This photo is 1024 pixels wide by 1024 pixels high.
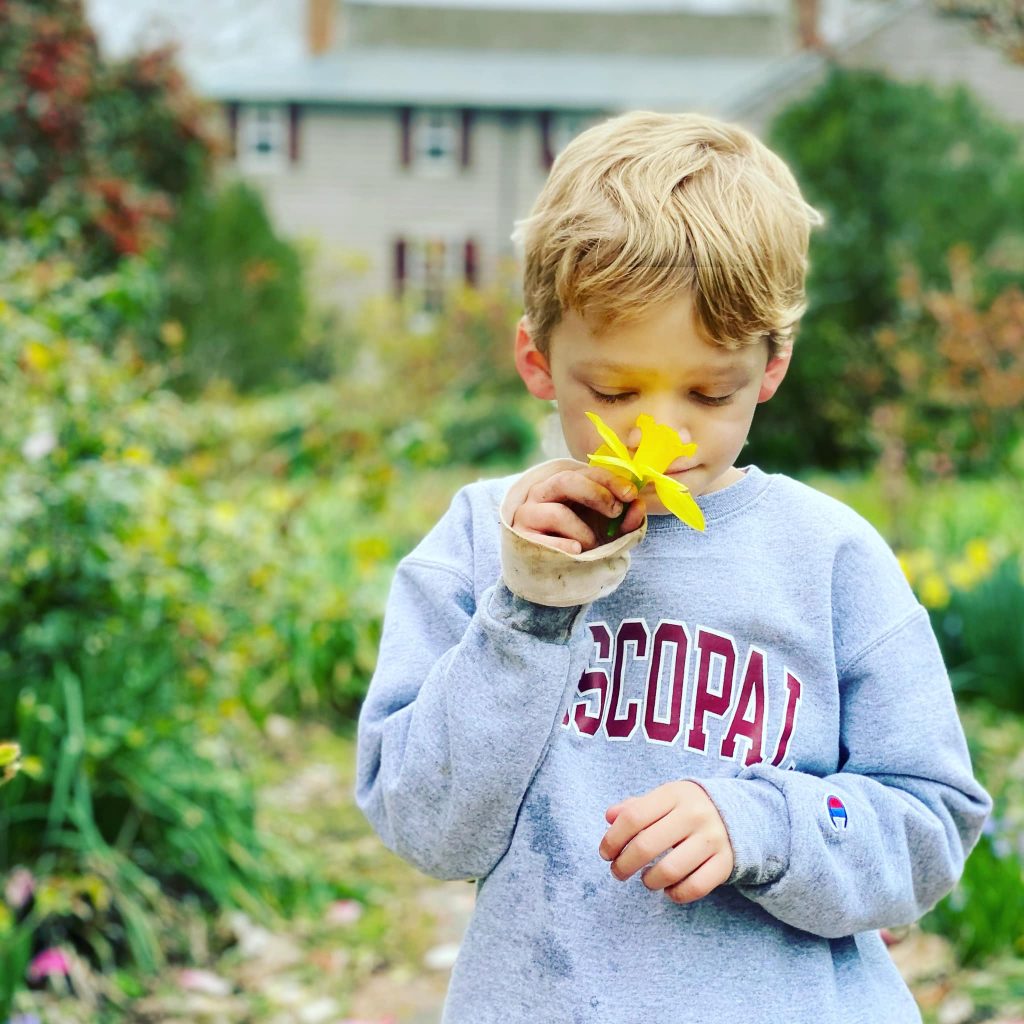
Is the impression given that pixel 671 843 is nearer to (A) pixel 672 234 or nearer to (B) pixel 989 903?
(A) pixel 672 234

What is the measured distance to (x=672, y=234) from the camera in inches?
40.3

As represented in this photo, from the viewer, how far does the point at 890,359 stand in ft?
26.4

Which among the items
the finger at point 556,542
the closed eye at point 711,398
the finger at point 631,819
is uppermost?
the closed eye at point 711,398

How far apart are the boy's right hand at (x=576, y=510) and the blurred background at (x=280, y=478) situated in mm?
523

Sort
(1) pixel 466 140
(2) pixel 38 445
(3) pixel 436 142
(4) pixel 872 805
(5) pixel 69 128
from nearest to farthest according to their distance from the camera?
1. (4) pixel 872 805
2. (2) pixel 38 445
3. (5) pixel 69 128
4. (1) pixel 466 140
5. (3) pixel 436 142

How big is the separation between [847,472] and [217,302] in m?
6.27

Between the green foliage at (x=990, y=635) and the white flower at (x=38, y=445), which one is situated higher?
the white flower at (x=38, y=445)

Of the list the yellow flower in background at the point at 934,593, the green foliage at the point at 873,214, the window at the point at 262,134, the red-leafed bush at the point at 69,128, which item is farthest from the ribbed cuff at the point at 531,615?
the window at the point at 262,134

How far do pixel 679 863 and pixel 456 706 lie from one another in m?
0.23

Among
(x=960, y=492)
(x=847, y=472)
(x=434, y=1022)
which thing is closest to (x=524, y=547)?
(x=434, y=1022)

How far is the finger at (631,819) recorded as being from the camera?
0.99 m

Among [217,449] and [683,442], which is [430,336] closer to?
[217,449]

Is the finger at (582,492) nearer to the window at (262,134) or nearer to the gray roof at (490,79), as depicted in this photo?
the gray roof at (490,79)

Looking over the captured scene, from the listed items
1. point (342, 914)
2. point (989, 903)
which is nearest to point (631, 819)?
point (989, 903)
